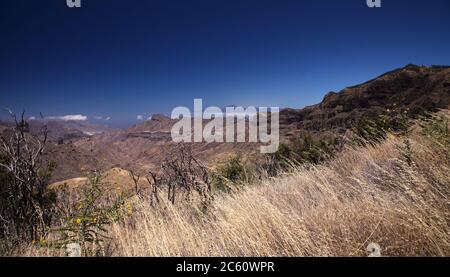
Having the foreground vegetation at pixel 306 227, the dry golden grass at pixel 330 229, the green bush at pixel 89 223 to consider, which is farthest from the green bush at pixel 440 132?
the green bush at pixel 89 223

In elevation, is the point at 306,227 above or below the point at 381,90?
below

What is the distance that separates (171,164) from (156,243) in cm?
235

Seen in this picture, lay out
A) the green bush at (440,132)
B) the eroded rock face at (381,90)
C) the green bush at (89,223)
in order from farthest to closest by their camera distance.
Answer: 1. the eroded rock face at (381,90)
2. the green bush at (440,132)
3. the green bush at (89,223)

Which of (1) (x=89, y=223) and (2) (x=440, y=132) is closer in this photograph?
(1) (x=89, y=223)

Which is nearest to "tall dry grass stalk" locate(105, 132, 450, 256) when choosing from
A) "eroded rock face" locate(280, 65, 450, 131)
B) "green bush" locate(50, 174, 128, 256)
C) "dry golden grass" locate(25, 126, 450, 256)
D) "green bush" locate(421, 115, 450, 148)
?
"dry golden grass" locate(25, 126, 450, 256)

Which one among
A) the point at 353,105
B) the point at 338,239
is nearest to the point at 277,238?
the point at 338,239

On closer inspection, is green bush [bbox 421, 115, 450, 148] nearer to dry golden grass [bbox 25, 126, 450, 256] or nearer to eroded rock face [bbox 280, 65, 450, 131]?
dry golden grass [bbox 25, 126, 450, 256]

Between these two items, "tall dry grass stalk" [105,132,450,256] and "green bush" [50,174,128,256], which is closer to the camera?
"tall dry grass stalk" [105,132,450,256]

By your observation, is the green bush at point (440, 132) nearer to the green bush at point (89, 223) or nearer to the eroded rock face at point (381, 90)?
the green bush at point (89, 223)

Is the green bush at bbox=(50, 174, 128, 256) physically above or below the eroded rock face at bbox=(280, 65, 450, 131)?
below

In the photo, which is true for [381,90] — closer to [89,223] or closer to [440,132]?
[440,132]

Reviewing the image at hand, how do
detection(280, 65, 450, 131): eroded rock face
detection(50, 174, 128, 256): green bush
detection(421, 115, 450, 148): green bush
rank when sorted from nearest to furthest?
detection(50, 174, 128, 256): green bush → detection(421, 115, 450, 148): green bush → detection(280, 65, 450, 131): eroded rock face

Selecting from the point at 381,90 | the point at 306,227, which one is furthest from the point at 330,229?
the point at 381,90
